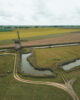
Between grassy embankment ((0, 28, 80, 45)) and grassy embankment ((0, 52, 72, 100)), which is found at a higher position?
grassy embankment ((0, 52, 72, 100))

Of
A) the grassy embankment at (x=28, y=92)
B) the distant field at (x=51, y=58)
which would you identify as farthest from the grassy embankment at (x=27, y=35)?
the grassy embankment at (x=28, y=92)

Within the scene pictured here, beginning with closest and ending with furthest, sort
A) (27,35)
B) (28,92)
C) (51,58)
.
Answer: (28,92), (51,58), (27,35)

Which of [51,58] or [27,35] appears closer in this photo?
[51,58]

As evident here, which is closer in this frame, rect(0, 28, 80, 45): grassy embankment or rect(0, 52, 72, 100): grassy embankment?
rect(0, 52, 72, 100): grassy embankment

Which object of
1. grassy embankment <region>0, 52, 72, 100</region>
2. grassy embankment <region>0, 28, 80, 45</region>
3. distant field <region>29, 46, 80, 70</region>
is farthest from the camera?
grassy embankment <region>0, 28, 80, 45</region>

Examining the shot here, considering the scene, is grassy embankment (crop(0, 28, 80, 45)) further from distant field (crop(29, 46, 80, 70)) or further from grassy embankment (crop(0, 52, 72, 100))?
grassy embankment (crop(0, 52, 72, 100))

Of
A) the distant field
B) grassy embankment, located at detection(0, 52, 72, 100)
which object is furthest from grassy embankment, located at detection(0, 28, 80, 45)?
grassy embankment, located at detection(0, 52, 72, 100)

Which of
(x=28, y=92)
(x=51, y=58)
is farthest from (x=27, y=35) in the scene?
(x=28, y=92)

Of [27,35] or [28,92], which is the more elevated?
[28,92]

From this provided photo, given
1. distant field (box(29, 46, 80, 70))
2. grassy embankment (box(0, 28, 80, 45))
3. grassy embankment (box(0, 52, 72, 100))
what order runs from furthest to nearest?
grassy embankment (box(0, 28, 80, 45))
distant field (box(29, 46, 80, 70))
grassy embankment (box(0, 52, 72, 100))

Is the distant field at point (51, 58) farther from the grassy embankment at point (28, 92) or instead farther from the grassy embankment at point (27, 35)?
the grassy embankment at point (27, 35)

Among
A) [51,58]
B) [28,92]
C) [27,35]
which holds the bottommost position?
[27,35]

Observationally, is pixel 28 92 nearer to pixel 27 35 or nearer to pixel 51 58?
pixel 51 58
